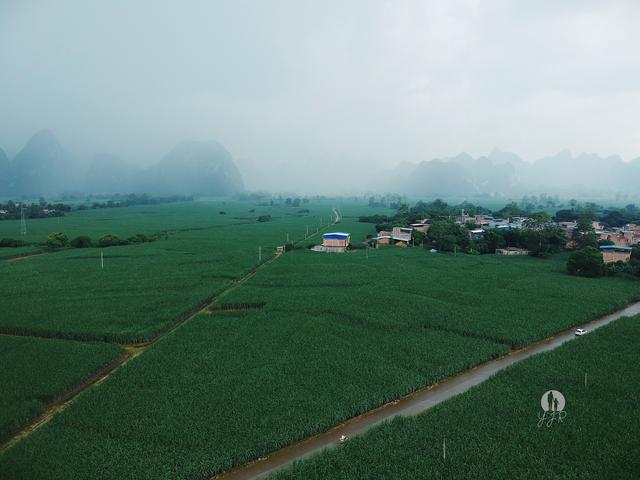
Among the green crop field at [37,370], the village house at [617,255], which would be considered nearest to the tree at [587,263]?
the village house at [617,255]

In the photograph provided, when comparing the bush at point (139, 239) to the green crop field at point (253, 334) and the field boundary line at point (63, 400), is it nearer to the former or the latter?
the green crop field at point (253, 334)

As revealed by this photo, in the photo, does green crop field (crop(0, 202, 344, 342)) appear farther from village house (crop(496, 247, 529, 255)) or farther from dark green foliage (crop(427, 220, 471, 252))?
village house (crop(496, 247, 529, 255))

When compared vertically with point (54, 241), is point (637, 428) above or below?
below

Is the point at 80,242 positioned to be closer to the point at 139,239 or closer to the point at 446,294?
the point at 139,239

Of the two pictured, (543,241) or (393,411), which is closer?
(393,411)

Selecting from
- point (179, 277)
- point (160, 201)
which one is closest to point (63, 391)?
point (179, 277)

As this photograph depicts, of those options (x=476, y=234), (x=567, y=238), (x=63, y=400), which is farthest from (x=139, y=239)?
(x=567, y=238)

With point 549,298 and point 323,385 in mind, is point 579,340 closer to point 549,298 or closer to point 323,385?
point 549,298
